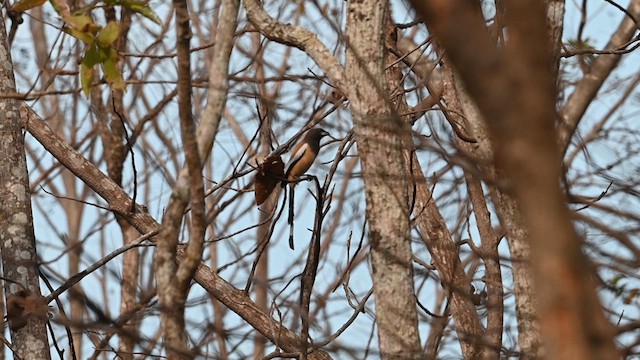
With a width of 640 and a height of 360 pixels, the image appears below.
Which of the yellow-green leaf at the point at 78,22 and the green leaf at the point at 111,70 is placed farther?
the green leaf at the point at 111,70

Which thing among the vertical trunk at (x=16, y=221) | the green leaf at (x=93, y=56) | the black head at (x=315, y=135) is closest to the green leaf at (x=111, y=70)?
the green leaf at (x=93, y=56)

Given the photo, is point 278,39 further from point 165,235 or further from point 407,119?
point 407,119

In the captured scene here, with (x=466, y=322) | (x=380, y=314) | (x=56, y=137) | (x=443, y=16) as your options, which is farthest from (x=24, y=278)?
(x=443, y=16)

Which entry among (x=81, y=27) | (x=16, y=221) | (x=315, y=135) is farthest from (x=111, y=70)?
(x=315, y=135)

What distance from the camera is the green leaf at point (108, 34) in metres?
3.09

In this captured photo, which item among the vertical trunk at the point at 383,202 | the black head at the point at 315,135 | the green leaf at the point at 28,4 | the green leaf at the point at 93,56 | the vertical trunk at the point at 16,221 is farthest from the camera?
the black head at the point at 315,135

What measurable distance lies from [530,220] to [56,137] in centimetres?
333

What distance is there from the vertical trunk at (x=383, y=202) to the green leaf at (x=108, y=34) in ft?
2.37

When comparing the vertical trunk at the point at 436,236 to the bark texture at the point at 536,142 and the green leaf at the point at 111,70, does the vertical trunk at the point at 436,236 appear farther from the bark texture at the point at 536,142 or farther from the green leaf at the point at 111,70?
the bark texture at the point at 536,142

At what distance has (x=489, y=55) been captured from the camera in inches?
62.7

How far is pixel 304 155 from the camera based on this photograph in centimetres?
489

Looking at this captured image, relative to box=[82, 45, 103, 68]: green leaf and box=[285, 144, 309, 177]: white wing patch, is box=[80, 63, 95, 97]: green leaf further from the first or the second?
box=[285, 144, 309, 177]: white wing patch

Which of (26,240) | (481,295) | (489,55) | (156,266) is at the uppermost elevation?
(481,295)

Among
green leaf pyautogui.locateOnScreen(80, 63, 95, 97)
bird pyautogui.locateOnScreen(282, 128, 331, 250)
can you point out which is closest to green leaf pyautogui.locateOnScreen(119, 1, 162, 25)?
green leaf pyautogui.locateOnScreen(80, 63, 95, 97)
